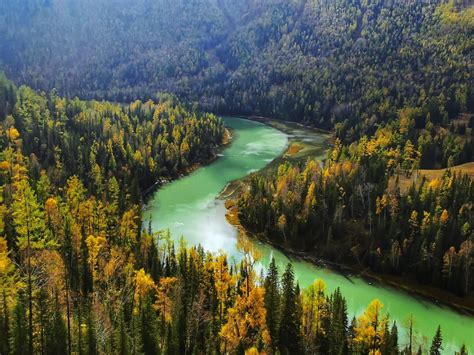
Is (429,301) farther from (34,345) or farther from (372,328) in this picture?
(34,345)

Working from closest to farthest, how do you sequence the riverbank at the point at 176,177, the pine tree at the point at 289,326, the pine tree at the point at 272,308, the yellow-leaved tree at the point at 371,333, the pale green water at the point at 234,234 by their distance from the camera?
the yellow-leaved tree at the point at 371,333, the pine tree at the point at 289,326, the pine tree at the point at 272,308, the pale green water at the point at 234,234, the riverbank at the point at 176,177

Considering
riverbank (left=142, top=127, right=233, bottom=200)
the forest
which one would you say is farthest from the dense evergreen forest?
riverbank (left=142, top=127, right=233, bottom=200)

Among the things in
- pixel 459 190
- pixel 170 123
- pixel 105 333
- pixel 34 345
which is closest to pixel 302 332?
pixel 105 333

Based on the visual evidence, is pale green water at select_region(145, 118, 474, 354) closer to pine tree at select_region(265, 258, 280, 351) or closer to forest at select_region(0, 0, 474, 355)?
forest at select_region(0, 0, 474, 355)

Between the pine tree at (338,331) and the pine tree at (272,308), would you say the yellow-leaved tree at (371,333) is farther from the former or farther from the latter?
the pine tree at (272,308)

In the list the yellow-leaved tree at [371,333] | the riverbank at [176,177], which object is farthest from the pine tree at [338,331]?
the riverbank at [176,177]

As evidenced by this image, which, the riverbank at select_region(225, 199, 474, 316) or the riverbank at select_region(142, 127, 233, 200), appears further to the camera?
the riverbank at select_region(142, 127, 233, 200)

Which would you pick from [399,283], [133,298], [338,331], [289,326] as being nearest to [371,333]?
[338,331]

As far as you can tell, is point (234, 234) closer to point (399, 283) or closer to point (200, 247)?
point (200, 247)
